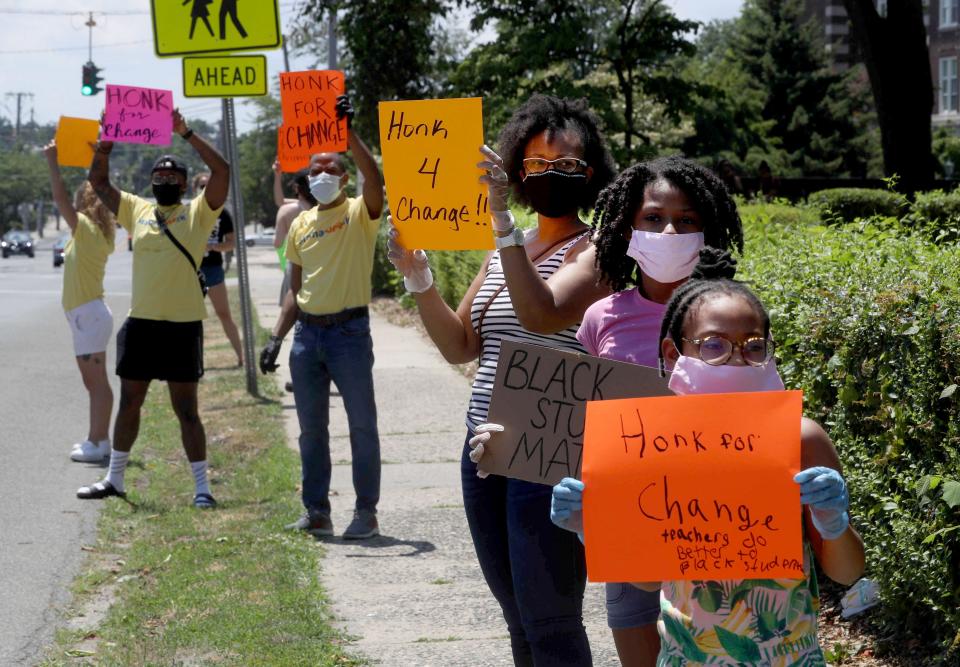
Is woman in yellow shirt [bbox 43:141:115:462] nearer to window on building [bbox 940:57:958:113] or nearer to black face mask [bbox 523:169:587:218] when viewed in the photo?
black face mask [bbox 523:169:587:218]

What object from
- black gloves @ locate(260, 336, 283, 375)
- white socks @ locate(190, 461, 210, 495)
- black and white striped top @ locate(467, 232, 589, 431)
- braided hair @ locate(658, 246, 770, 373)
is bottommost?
white socks @ locate(190, 461, 210, 495)

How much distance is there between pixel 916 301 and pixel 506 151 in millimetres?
1551

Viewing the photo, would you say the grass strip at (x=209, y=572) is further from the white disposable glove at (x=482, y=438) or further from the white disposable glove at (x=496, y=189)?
the white disposable glove at (x=496, y=189)

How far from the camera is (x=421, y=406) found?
11203 mm

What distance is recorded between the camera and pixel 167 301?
303 inches

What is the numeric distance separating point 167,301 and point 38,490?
5.48 feet

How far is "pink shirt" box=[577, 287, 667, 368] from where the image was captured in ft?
10.9

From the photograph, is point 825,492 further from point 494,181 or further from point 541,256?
point 541,256

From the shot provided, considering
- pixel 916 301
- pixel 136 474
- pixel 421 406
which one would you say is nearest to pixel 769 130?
pixel 421 406

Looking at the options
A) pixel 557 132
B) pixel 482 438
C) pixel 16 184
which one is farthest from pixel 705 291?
pixel 16 184

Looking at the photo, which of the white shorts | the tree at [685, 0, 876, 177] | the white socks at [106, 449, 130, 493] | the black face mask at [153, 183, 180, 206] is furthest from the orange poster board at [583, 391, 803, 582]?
the tree at [685, 0, 876, 177]

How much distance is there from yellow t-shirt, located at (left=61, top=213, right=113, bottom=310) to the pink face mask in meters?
7.14

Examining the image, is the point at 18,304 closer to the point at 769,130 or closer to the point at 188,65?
the point at 188,65

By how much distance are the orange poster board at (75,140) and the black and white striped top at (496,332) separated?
5.38 meters
